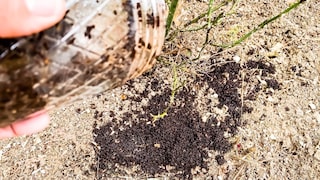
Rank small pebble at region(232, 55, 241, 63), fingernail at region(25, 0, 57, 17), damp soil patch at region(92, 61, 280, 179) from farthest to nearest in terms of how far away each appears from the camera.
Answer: small pebble at region(232, 55, 241, 63) → damp soil patch at region(92, 61, 280, 179) → fingernail at region(25, 0, 57, 17)

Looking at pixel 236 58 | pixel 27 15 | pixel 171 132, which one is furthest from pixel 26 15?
pixel 236 58

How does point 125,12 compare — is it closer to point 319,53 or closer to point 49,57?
point 49,57

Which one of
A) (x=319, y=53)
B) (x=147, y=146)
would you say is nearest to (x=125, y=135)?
(x=147, y=146)

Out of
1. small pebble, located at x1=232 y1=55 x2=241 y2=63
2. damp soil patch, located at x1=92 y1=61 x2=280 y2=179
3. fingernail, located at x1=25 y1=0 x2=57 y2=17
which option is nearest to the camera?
fingernail, located at x1=25 y1=0 x2=57 y2=17

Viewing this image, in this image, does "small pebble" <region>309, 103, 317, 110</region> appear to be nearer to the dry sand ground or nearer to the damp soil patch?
the dry sand ground

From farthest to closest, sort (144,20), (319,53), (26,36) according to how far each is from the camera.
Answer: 1. (319,53)
2. (144,20)
3. (26,36)

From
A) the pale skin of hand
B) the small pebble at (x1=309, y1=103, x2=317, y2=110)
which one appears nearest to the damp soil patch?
the small pebble at (x1=309, y1=103, x2=317, y2=110)

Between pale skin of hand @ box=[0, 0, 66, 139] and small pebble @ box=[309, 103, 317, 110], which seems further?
small pebble @ box=[309, 103, 317, 110]
